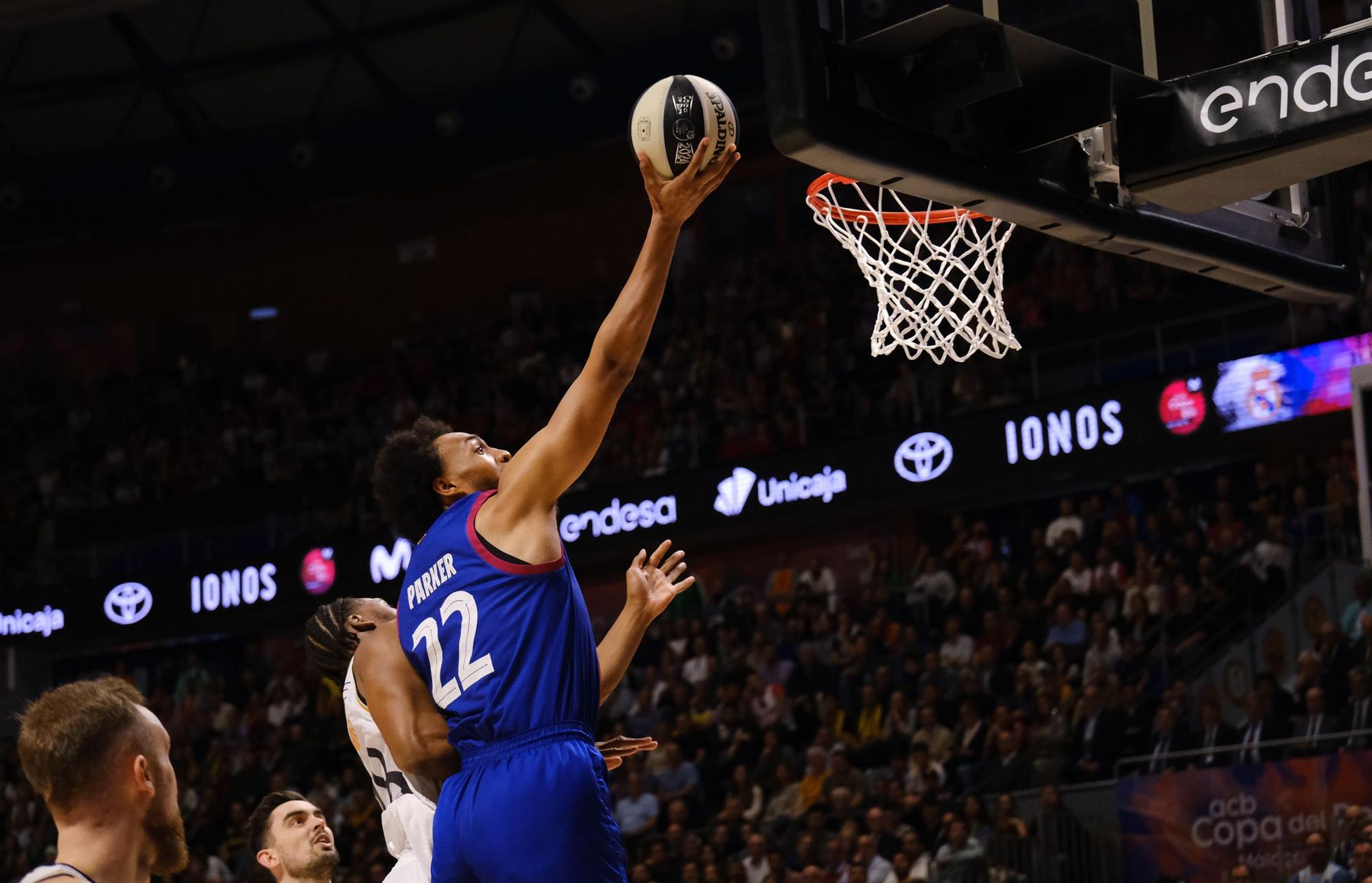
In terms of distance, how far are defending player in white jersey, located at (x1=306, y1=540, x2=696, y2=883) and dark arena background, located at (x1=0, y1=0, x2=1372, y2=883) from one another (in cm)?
20

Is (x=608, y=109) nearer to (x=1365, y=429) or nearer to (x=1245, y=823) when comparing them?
(x=1365, y=429)

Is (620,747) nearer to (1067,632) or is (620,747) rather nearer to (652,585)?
(652,585)

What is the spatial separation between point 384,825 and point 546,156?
56.1 feet

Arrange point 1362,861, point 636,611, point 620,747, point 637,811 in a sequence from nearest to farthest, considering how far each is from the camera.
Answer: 1. point 636,611
2. point 620,747
3. point 1362,861
4. point 637,811

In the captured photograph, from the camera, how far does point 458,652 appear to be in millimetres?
3740

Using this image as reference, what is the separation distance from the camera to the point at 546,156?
21.3 m

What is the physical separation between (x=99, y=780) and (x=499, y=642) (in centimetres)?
102

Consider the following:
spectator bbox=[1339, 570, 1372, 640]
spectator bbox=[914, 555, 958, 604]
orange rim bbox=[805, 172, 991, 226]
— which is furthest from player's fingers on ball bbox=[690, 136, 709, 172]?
spectator bbox=[914, 555, 958, 604]

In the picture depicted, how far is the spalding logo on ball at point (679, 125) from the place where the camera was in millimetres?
3699

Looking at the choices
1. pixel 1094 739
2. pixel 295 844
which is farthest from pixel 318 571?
pixel 295 844

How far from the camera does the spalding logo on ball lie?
3.70m

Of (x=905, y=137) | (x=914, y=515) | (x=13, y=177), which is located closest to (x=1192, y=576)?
(x=914, y=515)

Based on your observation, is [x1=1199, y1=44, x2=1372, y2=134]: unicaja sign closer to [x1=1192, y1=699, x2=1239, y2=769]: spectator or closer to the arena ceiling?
[x1=1192, y1=699, x2=1239, y2=769]: spectator

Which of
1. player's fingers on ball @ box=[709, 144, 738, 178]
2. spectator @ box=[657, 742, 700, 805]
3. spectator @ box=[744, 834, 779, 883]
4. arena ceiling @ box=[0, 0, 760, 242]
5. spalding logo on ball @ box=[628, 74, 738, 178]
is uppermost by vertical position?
arena ceiling @ box=[0, 0, 760, 242]
